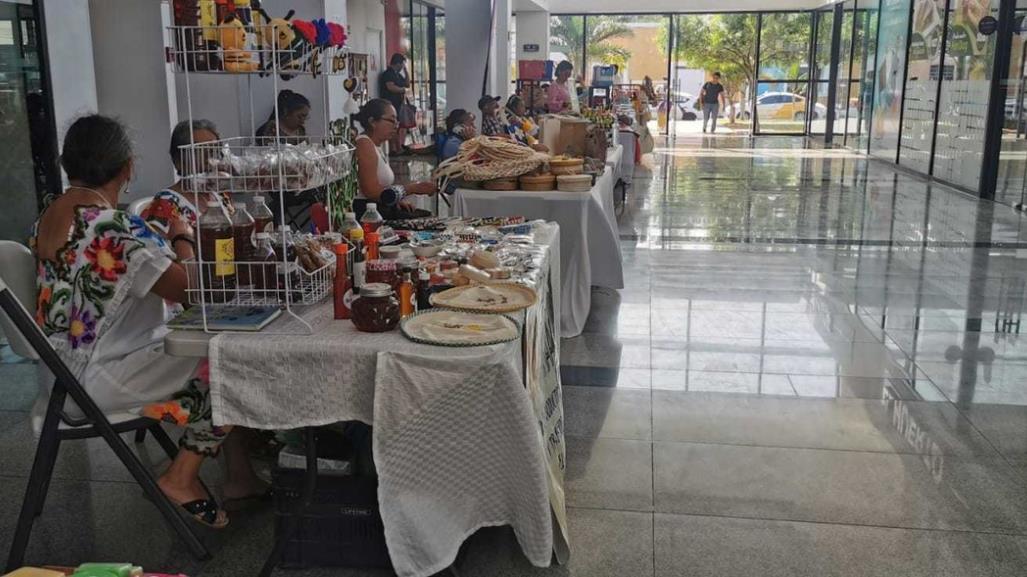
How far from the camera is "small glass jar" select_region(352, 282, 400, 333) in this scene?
2.26 metres

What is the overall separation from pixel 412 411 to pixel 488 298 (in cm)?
50

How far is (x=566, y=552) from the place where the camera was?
102 inches

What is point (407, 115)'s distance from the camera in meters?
13.8

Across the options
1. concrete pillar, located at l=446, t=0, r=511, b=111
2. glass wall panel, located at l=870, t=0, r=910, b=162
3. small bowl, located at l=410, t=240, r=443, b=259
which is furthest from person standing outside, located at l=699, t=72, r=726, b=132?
small bowl, located at l=410, t=240, r=443, b=259

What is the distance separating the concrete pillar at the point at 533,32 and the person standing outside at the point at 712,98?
3.92 m

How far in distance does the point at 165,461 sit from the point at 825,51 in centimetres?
1993

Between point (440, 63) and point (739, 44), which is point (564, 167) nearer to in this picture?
point (440, 63)

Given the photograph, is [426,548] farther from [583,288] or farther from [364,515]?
[583,288]

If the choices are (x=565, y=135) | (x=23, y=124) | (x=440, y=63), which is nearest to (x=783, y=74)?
(x=440, y=63)

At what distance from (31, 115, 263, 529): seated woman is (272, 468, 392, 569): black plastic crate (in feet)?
0.93

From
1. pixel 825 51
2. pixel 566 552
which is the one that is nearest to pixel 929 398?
pixel 566 552

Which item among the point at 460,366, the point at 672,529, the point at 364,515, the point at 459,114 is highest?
the point at 459,114

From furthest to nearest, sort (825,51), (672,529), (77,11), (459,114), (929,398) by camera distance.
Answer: (825,51) → (459,114) → (77,11) → (929,398) → (672,529)

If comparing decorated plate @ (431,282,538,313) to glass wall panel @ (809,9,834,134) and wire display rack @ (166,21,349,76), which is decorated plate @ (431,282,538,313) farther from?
glass wall panel @ (809,9,834,134)
